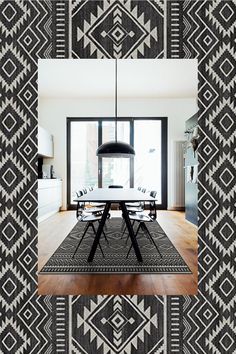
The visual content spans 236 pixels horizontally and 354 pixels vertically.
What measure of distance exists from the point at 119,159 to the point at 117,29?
5.27m

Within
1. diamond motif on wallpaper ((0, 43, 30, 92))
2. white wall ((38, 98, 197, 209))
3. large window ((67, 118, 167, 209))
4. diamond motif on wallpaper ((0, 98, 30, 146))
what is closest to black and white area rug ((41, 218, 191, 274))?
diamond motif on wallpaper ((0, 98, 30, 146))

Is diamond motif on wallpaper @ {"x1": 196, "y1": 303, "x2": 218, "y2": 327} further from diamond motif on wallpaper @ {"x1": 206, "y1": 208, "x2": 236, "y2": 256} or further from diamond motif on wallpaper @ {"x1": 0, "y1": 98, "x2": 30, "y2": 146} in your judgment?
diamond motif on wallpaper @ {"x1": 0, "y1": 98, "x2": 30, "y2": 146}

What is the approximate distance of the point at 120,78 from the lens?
16.8 feet

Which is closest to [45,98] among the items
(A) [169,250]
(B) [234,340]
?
(A) [169,250]

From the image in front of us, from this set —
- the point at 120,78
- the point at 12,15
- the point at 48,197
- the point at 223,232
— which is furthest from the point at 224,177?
the point at 48,197

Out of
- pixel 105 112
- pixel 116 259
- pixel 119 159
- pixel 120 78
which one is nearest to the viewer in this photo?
pixel 116 259

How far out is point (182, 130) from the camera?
21.4 feet

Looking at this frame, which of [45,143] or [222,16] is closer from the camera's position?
[222,16]

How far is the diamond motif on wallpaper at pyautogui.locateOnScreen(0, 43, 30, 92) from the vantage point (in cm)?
138

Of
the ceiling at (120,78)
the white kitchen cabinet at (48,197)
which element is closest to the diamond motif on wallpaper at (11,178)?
the ceiling at (120,78)

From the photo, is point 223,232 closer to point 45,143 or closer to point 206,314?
point 206,314

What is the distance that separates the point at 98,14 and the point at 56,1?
220 mm

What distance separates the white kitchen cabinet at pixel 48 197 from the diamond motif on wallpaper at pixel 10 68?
143 inches

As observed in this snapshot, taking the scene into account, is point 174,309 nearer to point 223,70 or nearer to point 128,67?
point 223,70
